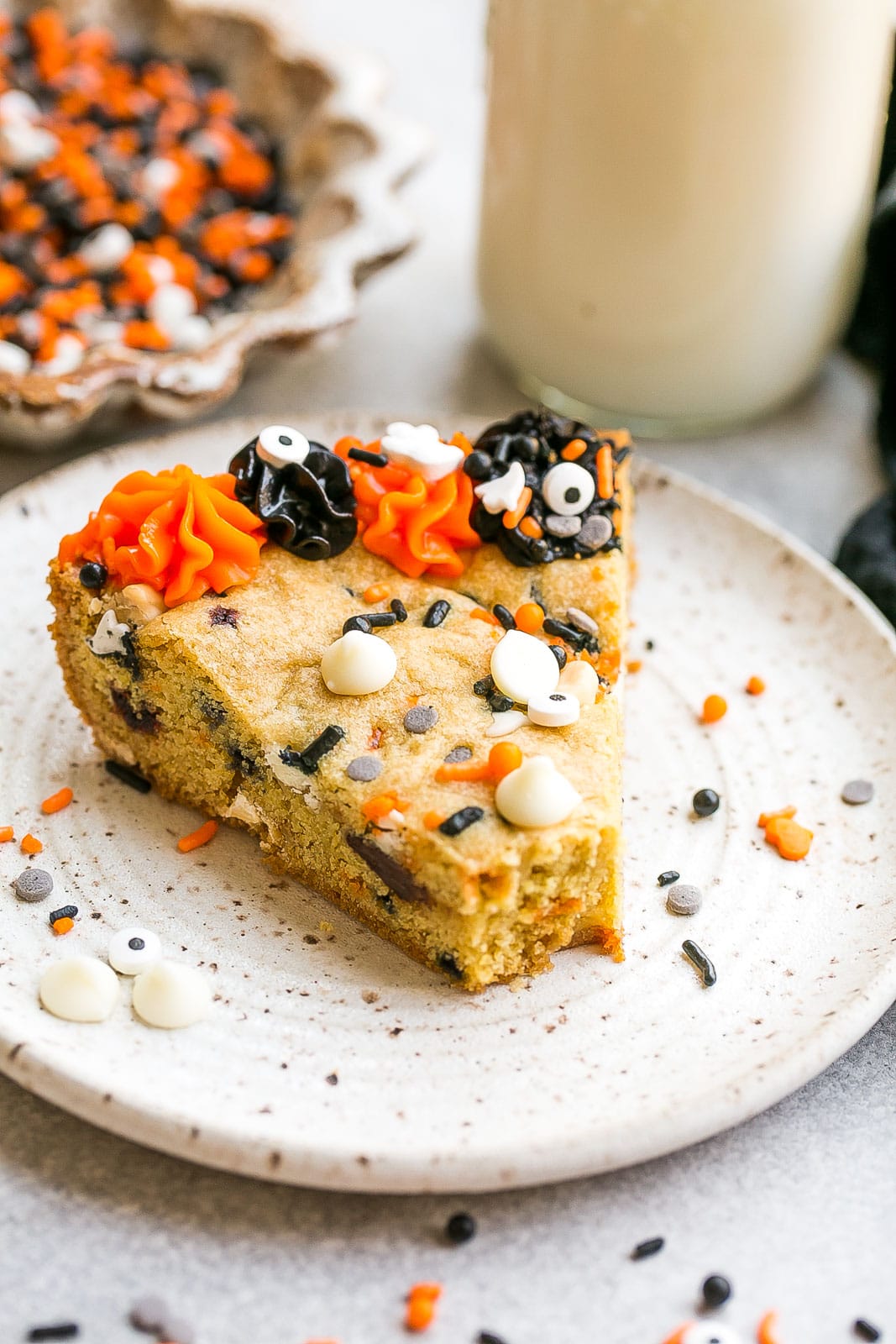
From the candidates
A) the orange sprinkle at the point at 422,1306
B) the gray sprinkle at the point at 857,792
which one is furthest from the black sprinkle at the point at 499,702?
the orange sprinkle at the point at 422,1306

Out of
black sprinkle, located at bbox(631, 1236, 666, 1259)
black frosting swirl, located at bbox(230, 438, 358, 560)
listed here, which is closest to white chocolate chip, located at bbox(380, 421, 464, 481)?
black frosting swirl, located at bbox(230, 438, 358, 560)

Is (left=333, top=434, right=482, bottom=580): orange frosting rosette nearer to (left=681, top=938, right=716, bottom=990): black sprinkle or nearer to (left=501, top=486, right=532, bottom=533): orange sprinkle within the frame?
(left=501, top=486, right=532, bottom=533): orange sprinkle

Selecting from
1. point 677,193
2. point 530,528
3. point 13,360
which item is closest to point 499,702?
point 530,528

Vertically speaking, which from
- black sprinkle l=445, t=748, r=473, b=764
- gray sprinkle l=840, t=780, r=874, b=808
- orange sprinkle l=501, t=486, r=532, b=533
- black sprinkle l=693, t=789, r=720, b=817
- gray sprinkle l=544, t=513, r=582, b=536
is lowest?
black sprinkle l=693, t=789, r=720, b=817

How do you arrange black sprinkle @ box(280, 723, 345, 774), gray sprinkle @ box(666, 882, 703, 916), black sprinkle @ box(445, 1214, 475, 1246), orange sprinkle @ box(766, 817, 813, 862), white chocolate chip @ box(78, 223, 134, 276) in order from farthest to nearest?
1. white chocolate chip @ box(78, 223, 134, 276)
2. orange sprinkle @ box(766, 817, 813, 862)
3. gray sprinkle @ box(666, 882, 703, 916)
4. black sprinkle @ box(280, 723, 345, 774)
5. black sprinkle @ box(445, 1214, 475, 1246)

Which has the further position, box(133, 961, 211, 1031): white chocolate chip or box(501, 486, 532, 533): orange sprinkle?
box(501, 486, 532, 533): orange sprinkle

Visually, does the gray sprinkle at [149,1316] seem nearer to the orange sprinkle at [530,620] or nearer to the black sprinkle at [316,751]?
the black sprinkle at [316,751]
